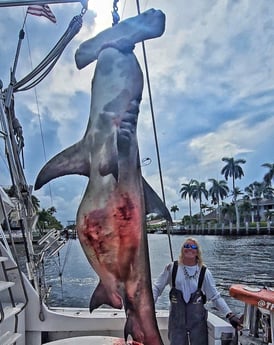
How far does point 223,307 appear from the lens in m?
→ 2.67

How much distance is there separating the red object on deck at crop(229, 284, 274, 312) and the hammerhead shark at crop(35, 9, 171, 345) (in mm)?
827

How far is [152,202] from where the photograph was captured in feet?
5.64

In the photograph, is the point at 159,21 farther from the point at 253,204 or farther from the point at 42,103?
the point at 253,204

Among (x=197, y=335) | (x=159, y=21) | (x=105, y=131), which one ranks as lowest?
(x=197, y=335)

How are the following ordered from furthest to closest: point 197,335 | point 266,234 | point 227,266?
1. point 266,234
2. point 227,266
3. point 197,335

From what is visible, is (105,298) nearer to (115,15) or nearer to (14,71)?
(115,15)

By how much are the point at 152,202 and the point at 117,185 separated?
7.8 inches

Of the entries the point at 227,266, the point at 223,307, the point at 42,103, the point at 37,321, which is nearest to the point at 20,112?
the point at 42,103

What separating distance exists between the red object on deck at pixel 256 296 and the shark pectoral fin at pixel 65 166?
1.35 meters

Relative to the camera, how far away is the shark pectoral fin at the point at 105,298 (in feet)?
5.35

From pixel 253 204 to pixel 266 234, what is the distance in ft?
49.9

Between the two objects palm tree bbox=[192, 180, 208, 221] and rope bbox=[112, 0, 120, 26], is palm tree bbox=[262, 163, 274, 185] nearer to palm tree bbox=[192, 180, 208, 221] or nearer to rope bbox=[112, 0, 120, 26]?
palm tree bbox=[192, 180, 208, 221]

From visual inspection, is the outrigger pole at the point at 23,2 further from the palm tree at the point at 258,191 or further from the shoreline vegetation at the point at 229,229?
the palm tree at the point at 258,191

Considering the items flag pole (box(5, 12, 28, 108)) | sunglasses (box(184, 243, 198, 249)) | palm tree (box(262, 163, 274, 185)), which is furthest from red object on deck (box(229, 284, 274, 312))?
palm tree (box(262, 163, 274, 185))
